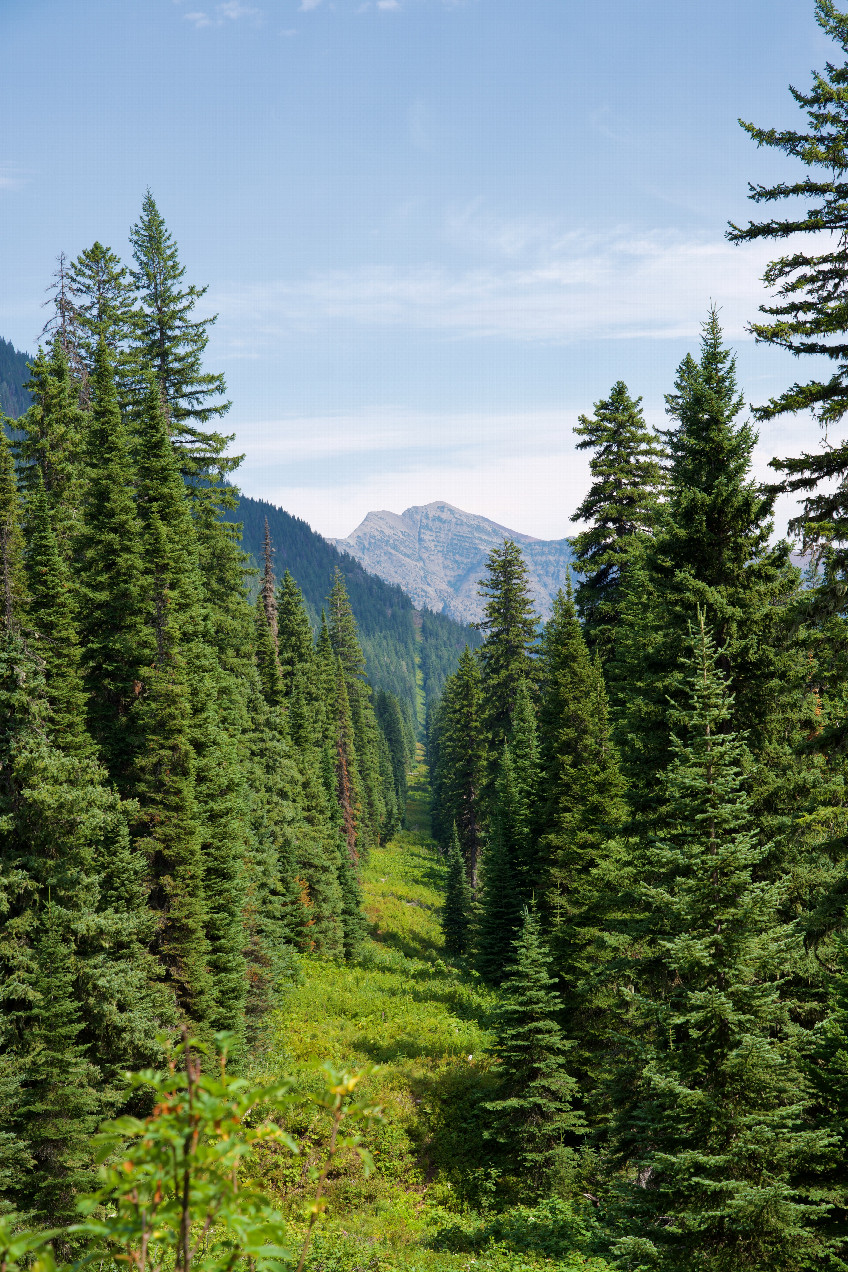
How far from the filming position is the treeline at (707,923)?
8.33 m

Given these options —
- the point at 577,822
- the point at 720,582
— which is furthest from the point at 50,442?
the point at 720,582

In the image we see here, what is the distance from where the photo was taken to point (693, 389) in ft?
41.9

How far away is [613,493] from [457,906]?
86.9 feet

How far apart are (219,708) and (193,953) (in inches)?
334

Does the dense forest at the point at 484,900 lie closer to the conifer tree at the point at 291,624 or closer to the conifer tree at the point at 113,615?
the conifer tree at the point at 113,615

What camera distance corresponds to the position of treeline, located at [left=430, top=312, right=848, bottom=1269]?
833 cm

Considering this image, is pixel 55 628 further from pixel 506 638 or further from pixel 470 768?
pixel 470 768

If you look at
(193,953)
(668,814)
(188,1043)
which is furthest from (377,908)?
(188,1043)

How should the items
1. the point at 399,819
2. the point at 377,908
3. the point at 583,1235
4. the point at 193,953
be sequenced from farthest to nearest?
1. the point at 399,819
2. the point at 377,908
3. the point at 193,953
4. the point at 583,1235

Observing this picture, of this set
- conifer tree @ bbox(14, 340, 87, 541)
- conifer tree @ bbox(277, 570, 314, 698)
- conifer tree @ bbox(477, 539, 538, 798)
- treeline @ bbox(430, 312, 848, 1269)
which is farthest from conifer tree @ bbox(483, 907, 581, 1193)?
conifer tree @ bbox(277, 570, 314, 698)

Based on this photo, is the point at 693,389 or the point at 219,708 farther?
the point at 219,708

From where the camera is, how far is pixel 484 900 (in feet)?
102

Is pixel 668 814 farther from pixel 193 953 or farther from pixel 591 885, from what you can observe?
pixel 193 953

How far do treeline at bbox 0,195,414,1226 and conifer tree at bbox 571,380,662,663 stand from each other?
13581 mm
